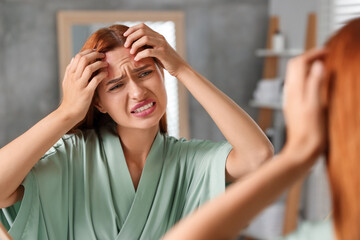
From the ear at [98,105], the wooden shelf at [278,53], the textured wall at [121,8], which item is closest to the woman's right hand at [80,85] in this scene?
the ear at [98,105]

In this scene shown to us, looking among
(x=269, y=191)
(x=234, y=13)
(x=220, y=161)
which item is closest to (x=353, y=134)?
(x=269, y=191)

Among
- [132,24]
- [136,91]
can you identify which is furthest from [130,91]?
[132,24]

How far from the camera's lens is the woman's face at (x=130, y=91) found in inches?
50.1

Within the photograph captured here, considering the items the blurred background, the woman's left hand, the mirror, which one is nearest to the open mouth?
the woman's left hand

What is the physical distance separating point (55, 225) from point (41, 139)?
0.24 meters

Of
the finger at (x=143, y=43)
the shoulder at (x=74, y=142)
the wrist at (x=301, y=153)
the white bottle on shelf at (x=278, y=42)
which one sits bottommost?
the white bottle on shelf at (x=278, y=42)

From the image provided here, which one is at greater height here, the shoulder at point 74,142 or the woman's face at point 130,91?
the woman's face at point 130,91

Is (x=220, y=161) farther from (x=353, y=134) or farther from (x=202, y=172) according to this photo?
(x=353, y=134)

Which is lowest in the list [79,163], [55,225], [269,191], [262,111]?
[262,111]

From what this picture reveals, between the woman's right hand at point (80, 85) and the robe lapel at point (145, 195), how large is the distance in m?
0.24

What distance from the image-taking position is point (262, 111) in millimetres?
3691

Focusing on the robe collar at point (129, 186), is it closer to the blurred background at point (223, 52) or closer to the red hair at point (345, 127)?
the red hair at point (345, 127)

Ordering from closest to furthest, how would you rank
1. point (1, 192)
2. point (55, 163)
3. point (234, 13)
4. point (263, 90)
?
point (1, 192), point (55, 163), point (263, 90), point (234, 13)

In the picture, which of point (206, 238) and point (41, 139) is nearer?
point (206, 238)
